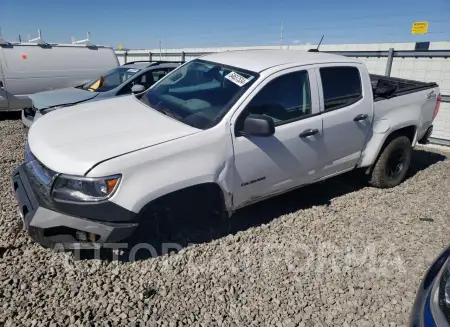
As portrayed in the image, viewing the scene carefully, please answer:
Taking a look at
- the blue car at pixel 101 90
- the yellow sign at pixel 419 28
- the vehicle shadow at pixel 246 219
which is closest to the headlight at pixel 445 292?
the vehicle shadow at pixel 246 219

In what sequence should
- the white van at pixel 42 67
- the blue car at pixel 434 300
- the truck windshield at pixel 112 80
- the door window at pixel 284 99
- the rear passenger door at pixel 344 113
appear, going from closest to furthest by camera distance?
the blue car at pixel 434 300, the door window at pixel 284 99, the rear passenger door at pixel 344 113, the truck windshield at pixel 112 80, the white van at pixel 42 67

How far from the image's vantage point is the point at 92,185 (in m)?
2.40

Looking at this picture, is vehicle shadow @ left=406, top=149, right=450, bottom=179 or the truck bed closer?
the truck bed

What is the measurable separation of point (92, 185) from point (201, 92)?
1498mm

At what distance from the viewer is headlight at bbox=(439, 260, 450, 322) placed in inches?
62.9

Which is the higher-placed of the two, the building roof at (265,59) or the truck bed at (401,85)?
the building roof at (265,59)

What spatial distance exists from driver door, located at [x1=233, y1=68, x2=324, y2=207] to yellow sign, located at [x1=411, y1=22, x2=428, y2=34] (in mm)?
6238

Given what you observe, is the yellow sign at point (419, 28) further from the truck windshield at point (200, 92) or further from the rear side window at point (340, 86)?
the truck windshield at point (200, 92)

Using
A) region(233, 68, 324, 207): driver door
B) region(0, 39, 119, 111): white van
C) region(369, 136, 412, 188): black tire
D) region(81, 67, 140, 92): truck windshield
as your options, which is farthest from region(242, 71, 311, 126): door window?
region(0, 39, 119, 111): white van

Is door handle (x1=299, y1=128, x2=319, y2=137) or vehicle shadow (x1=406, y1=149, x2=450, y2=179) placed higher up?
door handle (x1=299, y1=128, x2=319, y2=137)

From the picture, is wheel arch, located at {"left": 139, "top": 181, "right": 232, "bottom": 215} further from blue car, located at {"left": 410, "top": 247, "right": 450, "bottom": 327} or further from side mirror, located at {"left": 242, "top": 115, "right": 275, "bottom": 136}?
blue car, located at {"left": 410, "top": 247, "right": 450, "bottom": 327}

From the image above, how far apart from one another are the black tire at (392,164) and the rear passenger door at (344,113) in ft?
1.61

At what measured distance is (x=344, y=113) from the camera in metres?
3.70

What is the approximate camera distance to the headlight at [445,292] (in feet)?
5.24
